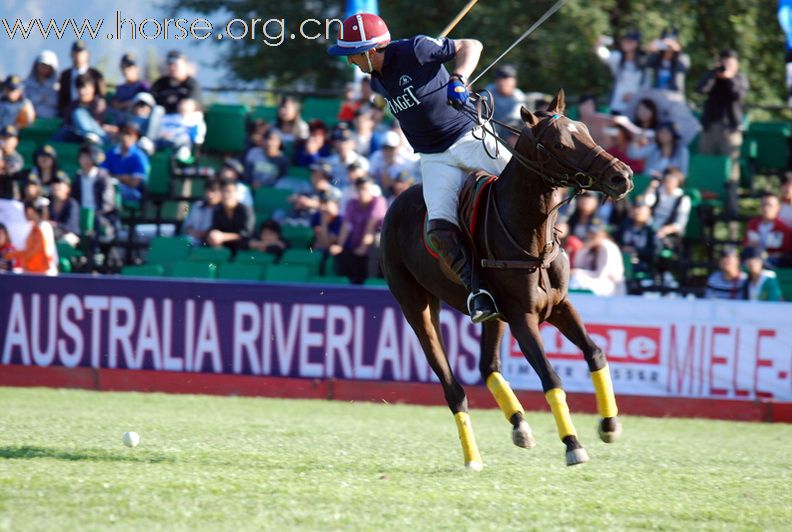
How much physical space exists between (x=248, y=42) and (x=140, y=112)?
767 centimetres

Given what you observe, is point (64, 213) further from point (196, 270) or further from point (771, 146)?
point (771, 146)

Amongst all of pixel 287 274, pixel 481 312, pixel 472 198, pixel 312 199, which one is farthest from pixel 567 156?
pixel 312 199

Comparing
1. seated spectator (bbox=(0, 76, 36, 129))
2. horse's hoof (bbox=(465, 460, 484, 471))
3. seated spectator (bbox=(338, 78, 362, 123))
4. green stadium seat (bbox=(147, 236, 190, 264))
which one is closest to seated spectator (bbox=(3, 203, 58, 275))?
green stadium seat (bbox=(147, 236, 190, 264))

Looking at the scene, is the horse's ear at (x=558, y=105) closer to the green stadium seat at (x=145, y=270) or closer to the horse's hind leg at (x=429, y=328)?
the horse's hind leg at (x=429, y=328)

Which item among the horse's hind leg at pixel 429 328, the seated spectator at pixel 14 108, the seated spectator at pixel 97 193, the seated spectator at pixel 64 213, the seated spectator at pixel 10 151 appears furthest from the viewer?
the seated spectator at pixel 14 108

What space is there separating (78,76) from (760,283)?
9725mm

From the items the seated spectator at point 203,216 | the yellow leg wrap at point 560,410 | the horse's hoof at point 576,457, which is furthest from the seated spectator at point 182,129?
the horse's hoof at point 576,457

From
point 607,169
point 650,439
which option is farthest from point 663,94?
point 607,169

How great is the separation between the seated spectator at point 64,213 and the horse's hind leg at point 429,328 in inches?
295

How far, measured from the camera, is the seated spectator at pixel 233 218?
14070mm

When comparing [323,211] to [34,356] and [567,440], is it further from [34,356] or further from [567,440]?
[567,440]

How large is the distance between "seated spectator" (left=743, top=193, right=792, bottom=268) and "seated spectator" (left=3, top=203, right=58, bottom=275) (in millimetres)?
7760

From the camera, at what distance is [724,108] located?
1498cm

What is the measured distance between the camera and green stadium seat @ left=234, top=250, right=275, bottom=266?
44.7 feet
